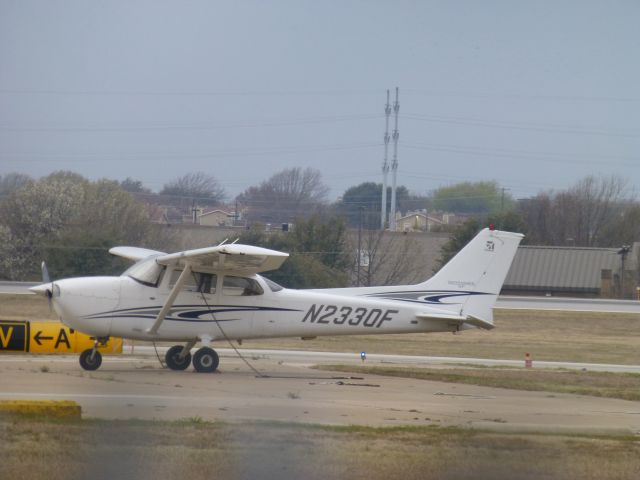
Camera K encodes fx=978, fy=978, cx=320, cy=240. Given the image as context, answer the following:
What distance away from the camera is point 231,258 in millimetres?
16312

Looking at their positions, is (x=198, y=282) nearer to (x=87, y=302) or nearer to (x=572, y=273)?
(x=87, y=302)

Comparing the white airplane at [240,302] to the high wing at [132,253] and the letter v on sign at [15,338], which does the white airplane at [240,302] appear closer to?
the high wing at [132,253]

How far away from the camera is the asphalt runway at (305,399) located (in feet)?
38.3

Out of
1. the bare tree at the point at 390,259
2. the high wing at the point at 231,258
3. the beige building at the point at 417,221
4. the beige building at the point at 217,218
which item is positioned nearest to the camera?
the high wing at the point at 231,258

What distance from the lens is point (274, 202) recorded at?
4559 cm

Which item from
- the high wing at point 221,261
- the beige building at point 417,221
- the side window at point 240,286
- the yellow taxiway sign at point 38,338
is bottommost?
the yellow taxiway sign at point 38,338

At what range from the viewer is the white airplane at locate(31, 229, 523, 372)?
16.7m

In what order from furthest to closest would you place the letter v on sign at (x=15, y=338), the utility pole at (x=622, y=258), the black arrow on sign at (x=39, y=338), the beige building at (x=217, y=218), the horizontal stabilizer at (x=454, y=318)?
the utility pole at (x=622, y=258) < the beige building at (x=217, y=218) < the black arrow on sign at (x=39, y=338) < the letter v on sign at (x=15, y=338) < the horizontal stabilizer at (x=454, y=318)

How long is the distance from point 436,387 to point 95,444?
7.50 metres

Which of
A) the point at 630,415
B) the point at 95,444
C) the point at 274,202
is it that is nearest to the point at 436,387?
the point at 630,415

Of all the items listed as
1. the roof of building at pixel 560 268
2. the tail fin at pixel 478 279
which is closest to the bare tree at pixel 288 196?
the roof of building at pixel 560 268

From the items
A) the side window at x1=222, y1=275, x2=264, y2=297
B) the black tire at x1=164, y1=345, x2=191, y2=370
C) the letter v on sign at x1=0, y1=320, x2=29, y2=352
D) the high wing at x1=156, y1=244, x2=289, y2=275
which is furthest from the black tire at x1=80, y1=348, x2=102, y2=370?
the letter v on sign at x1=0, y1=320, x2=29, y2=352

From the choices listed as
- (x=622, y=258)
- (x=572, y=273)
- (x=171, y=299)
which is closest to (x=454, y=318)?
(x=171, y=299)

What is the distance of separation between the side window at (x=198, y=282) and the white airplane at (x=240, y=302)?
0.02 m
